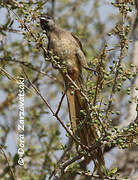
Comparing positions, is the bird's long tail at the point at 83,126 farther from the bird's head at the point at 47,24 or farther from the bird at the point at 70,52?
the bird's head at the point at 47,24

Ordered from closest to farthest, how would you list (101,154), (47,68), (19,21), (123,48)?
(123,48) → (19,21) → (101,154) → (47,68)

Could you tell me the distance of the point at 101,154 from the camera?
9.39 feet

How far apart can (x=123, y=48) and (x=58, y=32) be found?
1.87 m

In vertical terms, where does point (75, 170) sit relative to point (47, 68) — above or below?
below

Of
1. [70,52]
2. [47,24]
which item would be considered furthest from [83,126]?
[47,24]

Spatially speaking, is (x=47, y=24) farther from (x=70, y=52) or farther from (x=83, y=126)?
(x=83, y=126)

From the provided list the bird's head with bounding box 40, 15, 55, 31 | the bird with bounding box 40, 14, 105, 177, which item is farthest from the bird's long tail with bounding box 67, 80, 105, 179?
the bird's head with bounding box 40, 15, 55, 31

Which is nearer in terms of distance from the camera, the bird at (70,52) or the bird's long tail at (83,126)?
the bird's long tail at (83,126)

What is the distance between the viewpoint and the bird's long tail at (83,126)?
8.55 feet

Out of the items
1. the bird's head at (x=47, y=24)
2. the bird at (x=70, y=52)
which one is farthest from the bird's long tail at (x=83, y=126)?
the bird's head at (x=47, y=24)

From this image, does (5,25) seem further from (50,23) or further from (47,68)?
(47,68)

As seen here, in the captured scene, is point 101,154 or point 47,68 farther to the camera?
point 47,68

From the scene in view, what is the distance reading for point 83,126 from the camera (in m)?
2.81

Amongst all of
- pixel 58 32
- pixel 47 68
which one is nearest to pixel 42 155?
pixel 47 68
